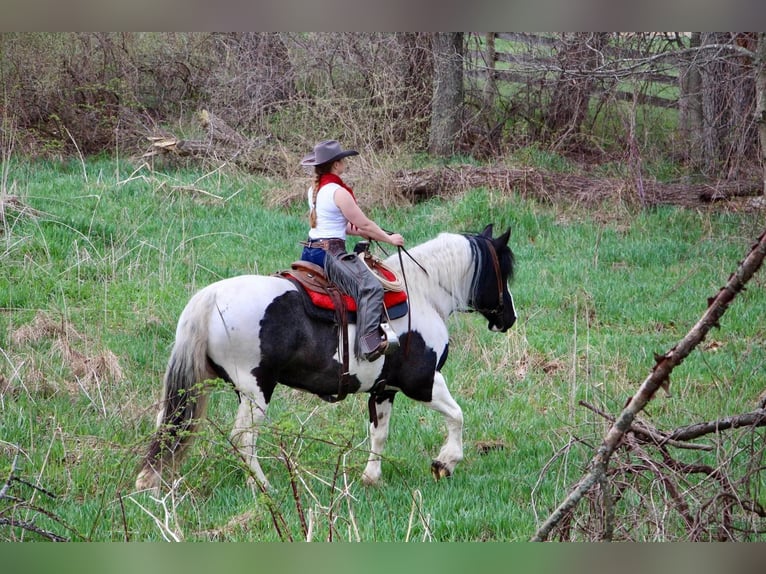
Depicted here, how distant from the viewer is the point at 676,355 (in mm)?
2590

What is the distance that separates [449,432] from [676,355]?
4.01 metres

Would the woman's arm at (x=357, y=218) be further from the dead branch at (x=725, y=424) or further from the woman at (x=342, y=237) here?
the dead branch at (x=725, y=424)

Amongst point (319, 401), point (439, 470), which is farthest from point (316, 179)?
point (319, 401)

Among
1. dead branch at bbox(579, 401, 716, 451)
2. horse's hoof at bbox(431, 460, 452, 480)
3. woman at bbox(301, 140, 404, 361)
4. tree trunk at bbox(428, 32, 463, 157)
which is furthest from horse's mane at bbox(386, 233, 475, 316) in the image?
tree trunk at bbox(428, 32, 463, 157)

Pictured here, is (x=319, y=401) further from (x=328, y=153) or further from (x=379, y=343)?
(x=328, y=153)

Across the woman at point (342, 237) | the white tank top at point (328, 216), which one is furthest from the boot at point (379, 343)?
the white tank top at point (328, 216)

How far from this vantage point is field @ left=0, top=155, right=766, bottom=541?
4910 mm

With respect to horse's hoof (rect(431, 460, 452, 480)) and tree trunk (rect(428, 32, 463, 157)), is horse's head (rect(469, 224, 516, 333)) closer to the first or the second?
horse's hoof (rect(431, 460, 452, 480))

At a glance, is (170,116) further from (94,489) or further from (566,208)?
(94,489)

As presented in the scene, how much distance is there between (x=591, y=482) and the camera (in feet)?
9.34

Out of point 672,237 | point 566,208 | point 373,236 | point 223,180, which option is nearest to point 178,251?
point 223,180

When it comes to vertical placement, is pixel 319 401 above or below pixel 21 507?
below

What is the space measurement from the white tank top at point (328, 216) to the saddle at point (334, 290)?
25cm

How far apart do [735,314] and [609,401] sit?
3.49m
